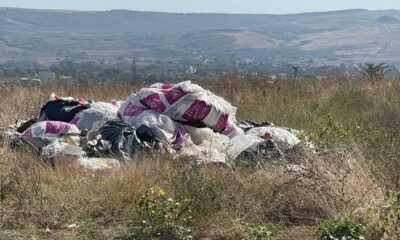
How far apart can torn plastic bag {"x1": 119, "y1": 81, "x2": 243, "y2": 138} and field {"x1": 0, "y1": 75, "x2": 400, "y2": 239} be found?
4.02 ft

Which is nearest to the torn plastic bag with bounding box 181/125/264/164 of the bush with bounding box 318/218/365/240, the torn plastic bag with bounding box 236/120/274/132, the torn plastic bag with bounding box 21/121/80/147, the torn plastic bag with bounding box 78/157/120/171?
the torn plastic bag with bounding box 236/120/274/132

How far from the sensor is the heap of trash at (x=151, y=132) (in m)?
6.62

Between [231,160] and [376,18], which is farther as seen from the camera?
[376,18]

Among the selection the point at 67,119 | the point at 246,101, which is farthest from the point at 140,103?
the point at 246,101

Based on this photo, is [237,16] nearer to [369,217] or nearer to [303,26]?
[303,26]

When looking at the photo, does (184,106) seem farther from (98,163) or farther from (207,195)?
(207,195)

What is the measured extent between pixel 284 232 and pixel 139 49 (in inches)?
2803

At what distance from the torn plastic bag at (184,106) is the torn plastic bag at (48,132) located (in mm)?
774

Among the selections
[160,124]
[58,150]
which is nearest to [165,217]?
[58,150]

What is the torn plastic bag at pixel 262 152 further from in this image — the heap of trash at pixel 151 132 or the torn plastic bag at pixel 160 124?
the torn plastic bag at pixel 160 124

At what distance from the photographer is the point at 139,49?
74.6 meters

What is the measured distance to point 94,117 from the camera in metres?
7.91

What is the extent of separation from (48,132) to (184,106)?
1.72 metres

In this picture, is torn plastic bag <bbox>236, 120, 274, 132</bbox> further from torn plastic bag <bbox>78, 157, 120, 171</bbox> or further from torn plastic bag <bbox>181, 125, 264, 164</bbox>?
torn plastic bag <bbox>78, 157, 120, 171</bbox>
